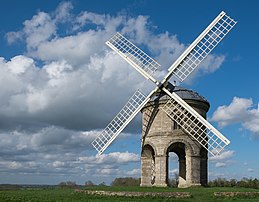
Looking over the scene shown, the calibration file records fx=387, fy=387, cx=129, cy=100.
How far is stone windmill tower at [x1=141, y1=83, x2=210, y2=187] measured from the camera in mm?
30153

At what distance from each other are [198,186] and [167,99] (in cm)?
709

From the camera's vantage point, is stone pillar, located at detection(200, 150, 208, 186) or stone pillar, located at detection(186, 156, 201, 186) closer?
stone pillar, located at detection(186, 156, 201, 186)

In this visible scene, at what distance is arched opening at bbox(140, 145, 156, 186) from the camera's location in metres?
32.2

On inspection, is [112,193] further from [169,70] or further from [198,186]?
[169,70]

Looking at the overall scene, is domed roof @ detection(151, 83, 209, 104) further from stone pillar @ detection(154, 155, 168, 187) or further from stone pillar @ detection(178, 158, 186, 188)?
stone pillar @ detection(178, 158, 186, 188)

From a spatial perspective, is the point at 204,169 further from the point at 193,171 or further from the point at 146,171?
the point at 146,171

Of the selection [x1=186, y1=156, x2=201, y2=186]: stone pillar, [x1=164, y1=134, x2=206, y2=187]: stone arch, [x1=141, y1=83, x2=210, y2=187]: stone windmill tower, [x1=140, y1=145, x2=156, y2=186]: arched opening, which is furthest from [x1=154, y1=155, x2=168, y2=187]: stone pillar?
[x1=140, y1=145, x2=156, y2=186]: arched opening

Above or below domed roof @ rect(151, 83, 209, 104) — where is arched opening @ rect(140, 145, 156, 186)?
below

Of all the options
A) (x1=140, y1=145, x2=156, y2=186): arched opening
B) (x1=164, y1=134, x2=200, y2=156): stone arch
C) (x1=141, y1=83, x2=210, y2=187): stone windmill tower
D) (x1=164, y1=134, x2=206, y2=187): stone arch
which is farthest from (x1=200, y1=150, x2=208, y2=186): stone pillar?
(x1=140, y1=145, x2=156, y2=186): arched opening

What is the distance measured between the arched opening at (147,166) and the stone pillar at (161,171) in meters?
1.90

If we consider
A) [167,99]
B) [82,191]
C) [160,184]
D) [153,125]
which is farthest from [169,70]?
[82,191]

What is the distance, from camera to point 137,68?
→ 1208 inches

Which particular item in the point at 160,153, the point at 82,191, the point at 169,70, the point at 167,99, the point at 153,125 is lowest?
the point at 82,191

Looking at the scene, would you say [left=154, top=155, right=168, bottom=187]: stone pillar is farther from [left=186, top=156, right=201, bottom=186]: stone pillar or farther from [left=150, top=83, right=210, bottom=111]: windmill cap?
[left=150, top=83, right=210, bottom=111]: windmill cap
